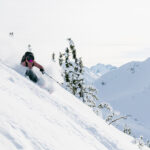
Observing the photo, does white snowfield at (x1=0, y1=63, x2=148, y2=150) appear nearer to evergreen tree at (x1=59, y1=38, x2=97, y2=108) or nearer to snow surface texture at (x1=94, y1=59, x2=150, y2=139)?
evergreen tree at (x1=59, y1=38, x2=97, y2=108)

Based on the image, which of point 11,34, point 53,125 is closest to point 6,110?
point 53,125

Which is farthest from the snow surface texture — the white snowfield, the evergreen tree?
the white snowfield

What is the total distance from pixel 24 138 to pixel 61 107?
369 cm

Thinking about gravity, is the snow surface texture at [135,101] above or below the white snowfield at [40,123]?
above

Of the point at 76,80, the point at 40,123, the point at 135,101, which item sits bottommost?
the point at 40,123

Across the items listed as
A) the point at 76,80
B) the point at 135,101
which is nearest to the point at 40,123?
the point at 76,80

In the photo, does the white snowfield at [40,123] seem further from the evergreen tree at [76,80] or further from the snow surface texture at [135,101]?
the snow surface texture at [135,101]

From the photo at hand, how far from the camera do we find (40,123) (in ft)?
A: 22.5

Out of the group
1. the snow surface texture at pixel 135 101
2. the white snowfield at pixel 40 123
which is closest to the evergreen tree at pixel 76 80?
the white snowfield at pixel 40 123

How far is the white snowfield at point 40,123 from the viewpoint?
18.9ft

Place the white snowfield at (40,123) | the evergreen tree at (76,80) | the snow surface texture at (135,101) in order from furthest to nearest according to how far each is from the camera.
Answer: the snow surface texture at (135,101)
the evergreen tree at (76,80)
the white snowfield at (40,123)

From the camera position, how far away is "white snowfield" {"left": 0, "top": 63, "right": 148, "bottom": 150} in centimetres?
575

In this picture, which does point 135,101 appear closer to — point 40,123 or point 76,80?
point 76,80

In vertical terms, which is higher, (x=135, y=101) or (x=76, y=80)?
(x=135, y=101)
